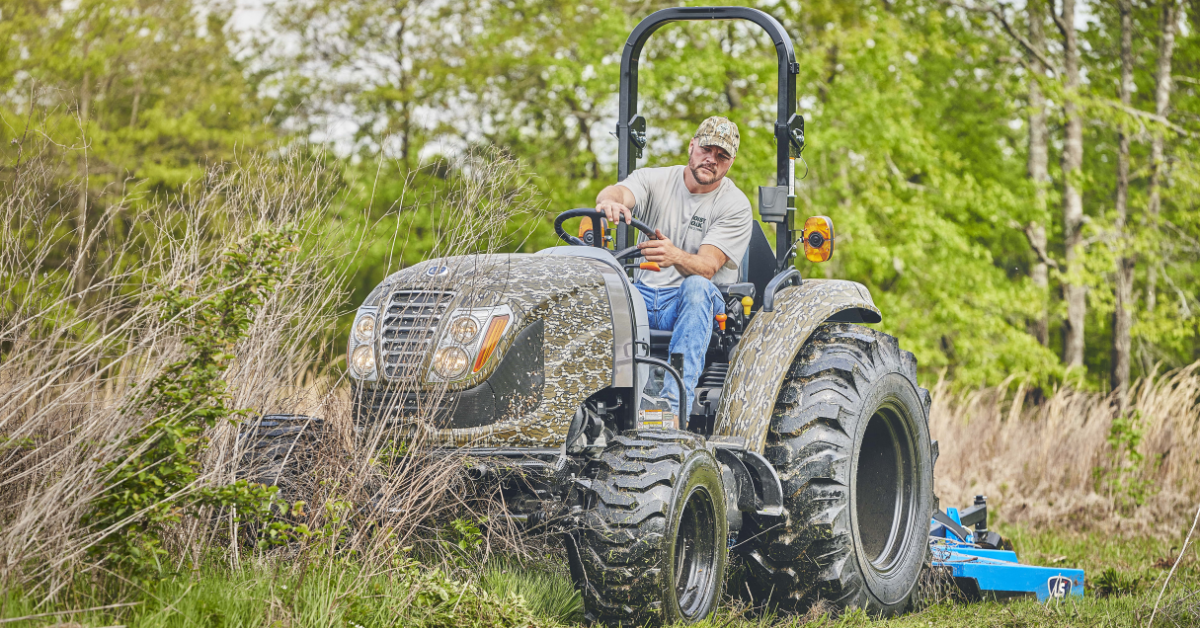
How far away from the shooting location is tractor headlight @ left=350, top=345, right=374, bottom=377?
14.3 ft

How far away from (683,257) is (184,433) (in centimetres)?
227

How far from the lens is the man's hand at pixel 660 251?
4.77m

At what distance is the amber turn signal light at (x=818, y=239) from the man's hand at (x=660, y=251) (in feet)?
2.58

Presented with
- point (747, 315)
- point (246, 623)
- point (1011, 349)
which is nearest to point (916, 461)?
point (747, 315)

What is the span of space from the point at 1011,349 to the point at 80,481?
13517 millimetres

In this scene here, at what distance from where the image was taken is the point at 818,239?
5.33 metres

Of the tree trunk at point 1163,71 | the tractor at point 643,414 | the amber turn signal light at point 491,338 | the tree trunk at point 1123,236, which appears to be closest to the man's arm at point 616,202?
the tractor at point 643,414

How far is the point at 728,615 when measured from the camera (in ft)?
14.0

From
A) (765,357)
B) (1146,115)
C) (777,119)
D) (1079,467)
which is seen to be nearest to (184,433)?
(765,357)

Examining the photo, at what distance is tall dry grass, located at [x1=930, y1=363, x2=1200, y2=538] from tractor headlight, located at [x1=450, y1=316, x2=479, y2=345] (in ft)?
18.2

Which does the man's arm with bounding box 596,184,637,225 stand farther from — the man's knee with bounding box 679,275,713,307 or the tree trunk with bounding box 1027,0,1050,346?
the tree trunk with bounding box 1027,0,1050,346

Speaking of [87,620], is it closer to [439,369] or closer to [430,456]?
[430,456]

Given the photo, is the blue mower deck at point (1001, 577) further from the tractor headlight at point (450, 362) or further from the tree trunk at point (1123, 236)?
the tree trunk at point (1123, 236)

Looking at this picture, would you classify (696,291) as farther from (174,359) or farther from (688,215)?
(174,359)
